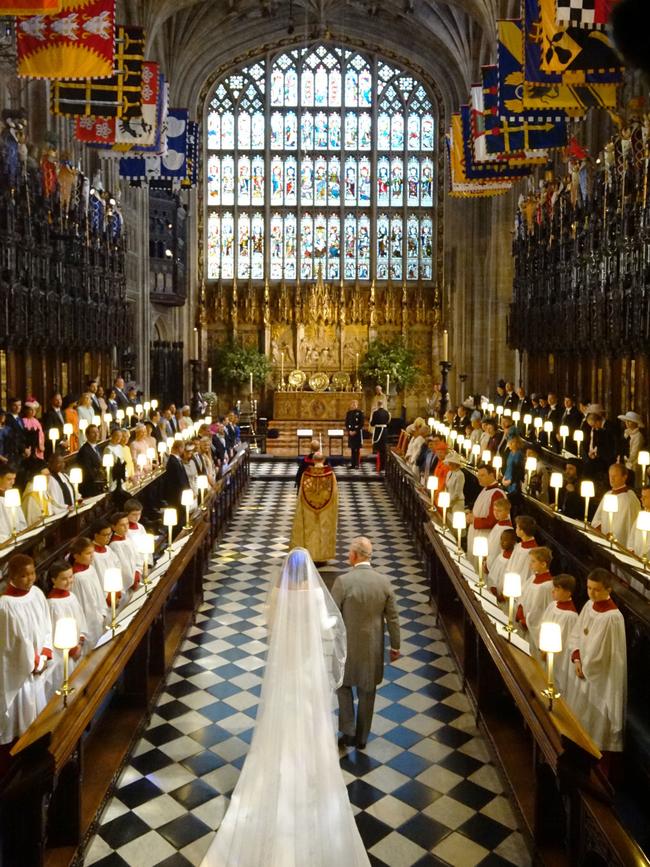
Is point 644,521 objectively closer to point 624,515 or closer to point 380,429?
point 624,515

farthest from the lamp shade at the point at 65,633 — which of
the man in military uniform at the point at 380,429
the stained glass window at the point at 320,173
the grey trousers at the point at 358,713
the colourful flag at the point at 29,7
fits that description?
the stained glass window at the point at 320,173

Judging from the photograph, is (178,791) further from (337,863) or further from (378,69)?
(378,69)

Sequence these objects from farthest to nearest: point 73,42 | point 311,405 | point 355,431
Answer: point 311,405
point 355,431
point 73,42

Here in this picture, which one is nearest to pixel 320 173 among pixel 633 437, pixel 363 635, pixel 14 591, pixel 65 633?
pixel 633 437

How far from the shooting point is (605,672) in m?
6.18

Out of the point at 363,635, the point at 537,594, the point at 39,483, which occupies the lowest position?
the point at 363,635

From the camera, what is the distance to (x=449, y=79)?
105ft

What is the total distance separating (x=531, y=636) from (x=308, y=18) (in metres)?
29.0

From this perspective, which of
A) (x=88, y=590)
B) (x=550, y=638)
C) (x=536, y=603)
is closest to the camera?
(x=550, y=638)

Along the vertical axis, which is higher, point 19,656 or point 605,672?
point 19,656

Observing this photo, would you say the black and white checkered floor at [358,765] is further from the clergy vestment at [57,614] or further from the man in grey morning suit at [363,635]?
the clergy vestment at [57,614]

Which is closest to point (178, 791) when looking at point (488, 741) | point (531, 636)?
point (488, 741)

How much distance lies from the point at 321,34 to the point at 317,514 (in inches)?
956

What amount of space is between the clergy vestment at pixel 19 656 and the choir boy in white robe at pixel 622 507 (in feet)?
19.6
